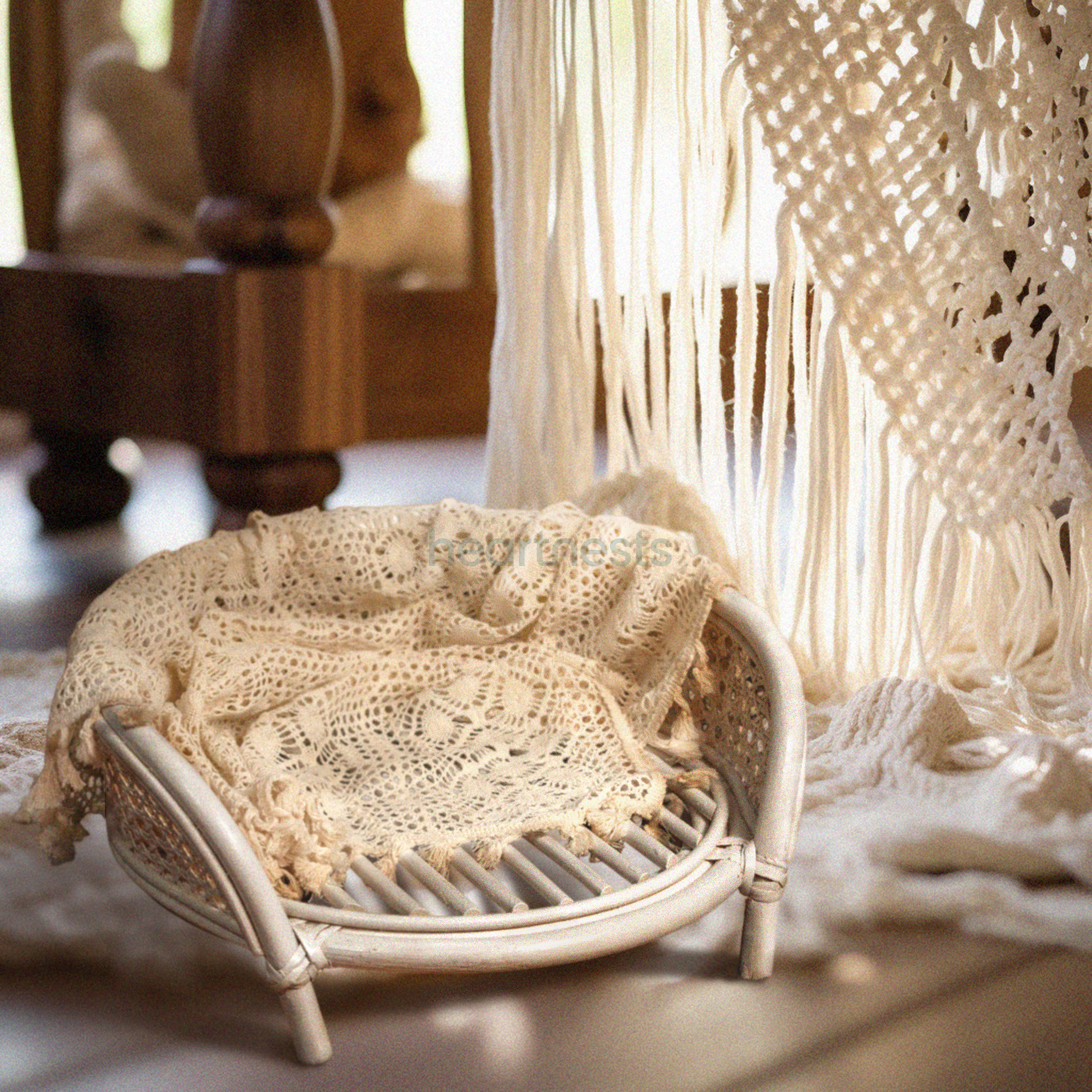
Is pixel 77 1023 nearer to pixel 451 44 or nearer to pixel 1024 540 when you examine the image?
pixel 1024 540

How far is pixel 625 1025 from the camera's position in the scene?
658mm

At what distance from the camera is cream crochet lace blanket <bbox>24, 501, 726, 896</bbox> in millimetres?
784

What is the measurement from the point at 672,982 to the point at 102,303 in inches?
38.0

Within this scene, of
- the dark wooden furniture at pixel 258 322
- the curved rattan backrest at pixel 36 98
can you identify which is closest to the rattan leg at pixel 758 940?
the dark wooden furniture at pixel 258 322

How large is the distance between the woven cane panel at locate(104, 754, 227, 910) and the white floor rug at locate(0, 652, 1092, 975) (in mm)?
52

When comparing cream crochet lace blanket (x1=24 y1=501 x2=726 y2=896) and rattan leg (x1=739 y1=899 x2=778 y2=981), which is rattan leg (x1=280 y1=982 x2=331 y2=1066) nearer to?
cream crochet lace blanket (x1=24 y1=501 x2=726 y2=896)

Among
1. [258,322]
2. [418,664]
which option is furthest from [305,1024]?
[258,322]

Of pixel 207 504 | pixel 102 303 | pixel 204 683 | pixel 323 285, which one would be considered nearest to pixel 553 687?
pixel 204 683

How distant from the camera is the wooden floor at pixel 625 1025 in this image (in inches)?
24.4

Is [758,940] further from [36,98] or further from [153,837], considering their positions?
[36,98]

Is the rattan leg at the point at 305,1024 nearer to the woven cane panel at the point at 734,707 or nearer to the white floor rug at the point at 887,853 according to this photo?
the white floor rug at the point at 887,853

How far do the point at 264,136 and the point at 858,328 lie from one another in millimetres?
537

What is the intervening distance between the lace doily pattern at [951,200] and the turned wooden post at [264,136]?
0.39m

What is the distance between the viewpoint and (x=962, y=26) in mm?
884
